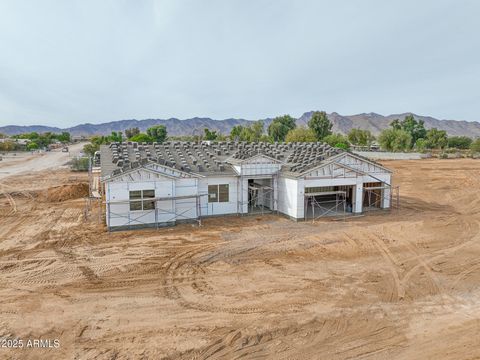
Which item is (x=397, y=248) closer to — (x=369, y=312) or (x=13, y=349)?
(x=369, y=312)

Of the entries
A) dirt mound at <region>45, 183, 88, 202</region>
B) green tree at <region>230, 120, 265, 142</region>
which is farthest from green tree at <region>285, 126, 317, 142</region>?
dirt mound at <region>45, 183, 88, 202</region>

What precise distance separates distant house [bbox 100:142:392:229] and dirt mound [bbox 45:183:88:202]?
18.3 feet

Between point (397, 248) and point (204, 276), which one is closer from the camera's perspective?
point (204, 276)

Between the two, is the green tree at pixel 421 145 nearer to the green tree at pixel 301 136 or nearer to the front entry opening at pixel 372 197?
the green tree at pixel 301 136

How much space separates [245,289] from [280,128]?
255 ft

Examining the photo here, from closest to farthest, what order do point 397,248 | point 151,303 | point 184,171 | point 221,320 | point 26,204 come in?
point 221,320, point 151,303, point 397,248, point 184,171, point 26,204

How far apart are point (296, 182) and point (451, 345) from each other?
1319 cm

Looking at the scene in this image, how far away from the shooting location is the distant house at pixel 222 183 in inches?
736

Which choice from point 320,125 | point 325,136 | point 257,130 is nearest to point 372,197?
point 325,136

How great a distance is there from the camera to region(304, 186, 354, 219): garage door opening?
73.9ft

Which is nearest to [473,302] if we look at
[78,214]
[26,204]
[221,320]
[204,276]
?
[221,320]

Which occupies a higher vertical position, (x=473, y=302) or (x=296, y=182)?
(x=296, y=182)

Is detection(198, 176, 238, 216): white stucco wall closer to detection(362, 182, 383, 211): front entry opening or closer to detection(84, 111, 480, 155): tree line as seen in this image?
detection(362, 182, 383, 211): front entry opening

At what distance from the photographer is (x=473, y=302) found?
10.8 meters
